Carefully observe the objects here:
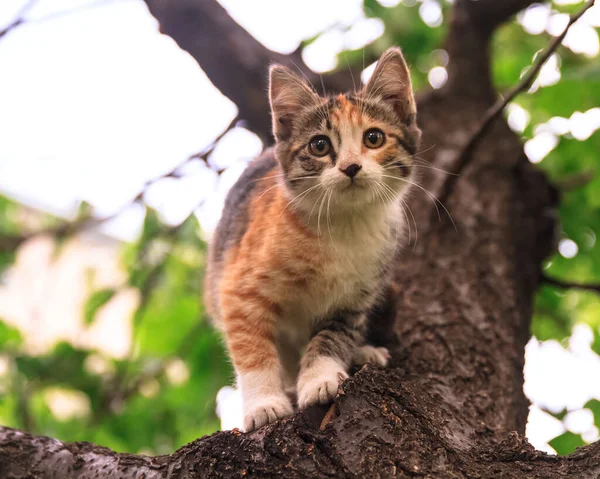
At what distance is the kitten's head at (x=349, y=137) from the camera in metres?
2.52

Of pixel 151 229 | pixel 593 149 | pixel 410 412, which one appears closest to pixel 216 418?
pixel 151 229

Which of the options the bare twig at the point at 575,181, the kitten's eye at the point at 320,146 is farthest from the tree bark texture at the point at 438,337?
the kitten's eye at the point at 320,146

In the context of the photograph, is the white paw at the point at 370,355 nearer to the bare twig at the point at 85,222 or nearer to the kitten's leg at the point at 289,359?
the kitten's leg at the point at 289,359

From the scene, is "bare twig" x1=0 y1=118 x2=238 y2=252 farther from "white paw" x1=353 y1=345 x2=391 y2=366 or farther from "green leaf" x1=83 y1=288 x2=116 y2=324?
"white paw" x1=353 y1=345 x2=391 y2=366

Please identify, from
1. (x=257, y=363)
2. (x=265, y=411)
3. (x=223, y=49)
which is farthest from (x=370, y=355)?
(x=223, y=49)

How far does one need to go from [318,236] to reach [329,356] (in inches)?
21.0

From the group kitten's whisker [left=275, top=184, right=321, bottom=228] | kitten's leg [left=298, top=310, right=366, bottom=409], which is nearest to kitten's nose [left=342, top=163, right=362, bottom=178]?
kitten's whisker [left=275, top=184, right=321, bottom=228]

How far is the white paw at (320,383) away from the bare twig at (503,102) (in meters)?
1.21

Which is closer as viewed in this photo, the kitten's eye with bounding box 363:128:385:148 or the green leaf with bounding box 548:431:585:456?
the green leaf with bounding box 548:431:585:456

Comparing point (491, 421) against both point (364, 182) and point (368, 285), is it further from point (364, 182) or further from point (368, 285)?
point (364, 182)

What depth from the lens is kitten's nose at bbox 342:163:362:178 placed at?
2.44 metres

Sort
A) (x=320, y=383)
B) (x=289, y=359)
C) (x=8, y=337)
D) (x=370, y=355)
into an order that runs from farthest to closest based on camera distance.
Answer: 1. (x=8, y=337)
2. (x=289, y=359)
3. (x=370, y=355)
4. (x=320, y=383)

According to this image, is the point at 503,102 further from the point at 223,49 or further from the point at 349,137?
the point at 223,49

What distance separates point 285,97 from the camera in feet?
9.25
